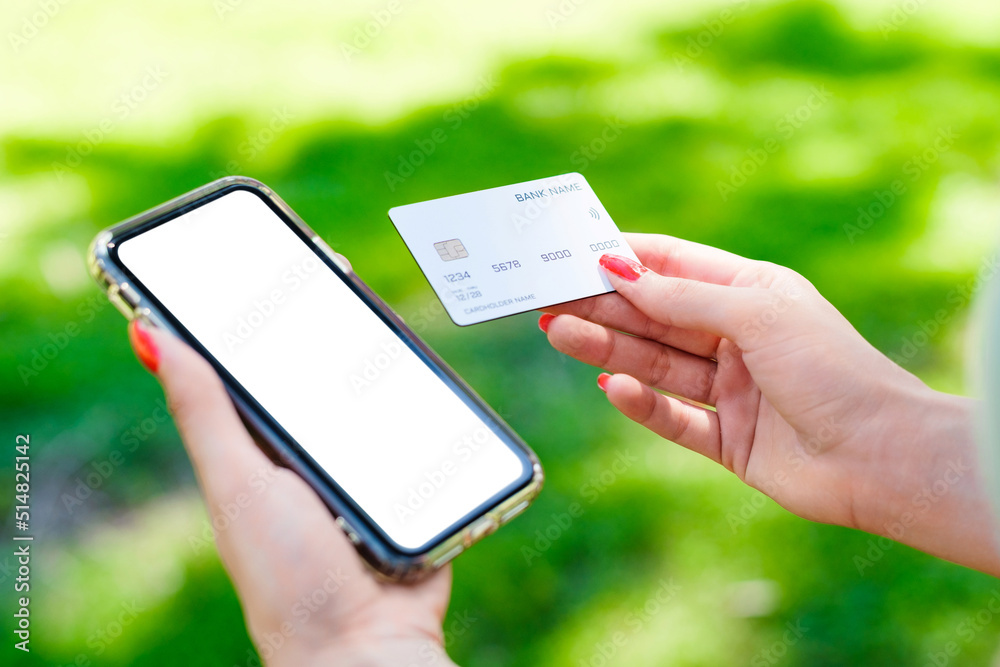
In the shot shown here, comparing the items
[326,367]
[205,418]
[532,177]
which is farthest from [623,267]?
[532,177]

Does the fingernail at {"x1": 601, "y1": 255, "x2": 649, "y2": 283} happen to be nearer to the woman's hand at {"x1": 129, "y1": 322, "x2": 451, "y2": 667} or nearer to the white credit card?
the white credit card

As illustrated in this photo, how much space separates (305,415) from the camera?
1231mm

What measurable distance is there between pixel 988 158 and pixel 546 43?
156cm

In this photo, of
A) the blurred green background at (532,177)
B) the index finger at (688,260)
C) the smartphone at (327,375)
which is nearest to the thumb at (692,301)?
the index finger at (688,260)

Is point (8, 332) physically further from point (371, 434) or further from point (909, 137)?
point (909, 137)

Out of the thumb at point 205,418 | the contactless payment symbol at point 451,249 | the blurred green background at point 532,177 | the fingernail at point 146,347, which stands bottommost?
the blurred green background at point 532,177

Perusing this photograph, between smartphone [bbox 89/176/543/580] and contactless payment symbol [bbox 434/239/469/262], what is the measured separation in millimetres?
196

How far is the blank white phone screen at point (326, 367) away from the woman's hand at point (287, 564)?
3.5 inches

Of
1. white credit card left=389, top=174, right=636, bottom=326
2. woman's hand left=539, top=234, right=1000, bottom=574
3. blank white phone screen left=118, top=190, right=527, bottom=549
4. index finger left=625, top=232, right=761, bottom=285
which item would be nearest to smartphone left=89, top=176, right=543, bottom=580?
blank white phone screen left=118, top=190, right=527, bottom=549

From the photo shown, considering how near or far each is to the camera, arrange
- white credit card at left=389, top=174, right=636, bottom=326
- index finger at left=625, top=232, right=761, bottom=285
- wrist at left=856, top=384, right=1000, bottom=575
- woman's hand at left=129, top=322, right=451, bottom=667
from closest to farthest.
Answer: woman's hand at left=129, top=322, right=451, bottom=667, wrist at left=856, top=384, right=1000, bottom=575, white credit card at left=389, top=174, right=636, bottom=326, index finger at left=625, top=232, right=761, bottom=285

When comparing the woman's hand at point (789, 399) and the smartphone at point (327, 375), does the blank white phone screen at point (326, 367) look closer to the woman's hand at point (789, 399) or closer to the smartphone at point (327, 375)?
the smartphone at point (327, 375)

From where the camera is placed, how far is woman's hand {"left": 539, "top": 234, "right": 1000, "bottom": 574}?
133 centimetres

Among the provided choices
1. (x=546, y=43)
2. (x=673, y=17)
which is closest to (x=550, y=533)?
(x=546, y=43)

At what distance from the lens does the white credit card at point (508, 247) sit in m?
1.48
